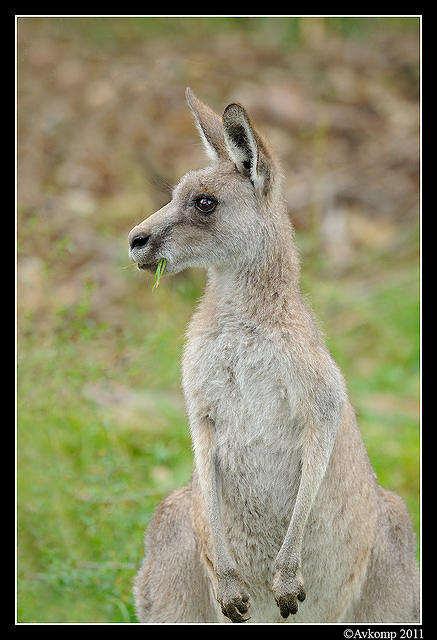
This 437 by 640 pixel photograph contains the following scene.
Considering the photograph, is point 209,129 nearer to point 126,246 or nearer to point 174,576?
point 174,576

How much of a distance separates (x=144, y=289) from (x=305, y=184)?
289 centimetres

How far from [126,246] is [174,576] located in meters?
5.42

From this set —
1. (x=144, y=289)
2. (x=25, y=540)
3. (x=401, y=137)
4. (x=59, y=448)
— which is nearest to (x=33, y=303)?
(x=144, y=289)

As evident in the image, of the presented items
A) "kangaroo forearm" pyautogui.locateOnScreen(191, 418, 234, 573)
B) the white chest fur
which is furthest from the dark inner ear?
"kangaroo forearm" pyautogui.locateOnScreen(191, 418, 234, 573)

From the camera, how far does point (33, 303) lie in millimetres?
8953

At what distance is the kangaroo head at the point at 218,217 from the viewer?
431 cm

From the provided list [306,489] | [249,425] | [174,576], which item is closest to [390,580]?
[306,489]

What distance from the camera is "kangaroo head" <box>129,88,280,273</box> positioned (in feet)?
14.1

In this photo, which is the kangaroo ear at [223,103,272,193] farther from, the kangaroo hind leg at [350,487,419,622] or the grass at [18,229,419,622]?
the kangaroo hind leg at [350,487,419,622]

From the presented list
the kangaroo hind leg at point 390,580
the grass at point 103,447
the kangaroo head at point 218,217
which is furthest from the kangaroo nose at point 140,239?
the kangaroo hind leg at point 390,580

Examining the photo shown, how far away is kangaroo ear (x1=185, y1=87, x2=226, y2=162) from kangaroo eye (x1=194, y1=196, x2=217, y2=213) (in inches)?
9.6

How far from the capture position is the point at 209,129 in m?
4.48

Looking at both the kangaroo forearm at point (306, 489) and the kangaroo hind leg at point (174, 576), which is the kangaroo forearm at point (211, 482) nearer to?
the kangaroo forearm at point (306, 489)

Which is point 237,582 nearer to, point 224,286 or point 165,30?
point 224,286
